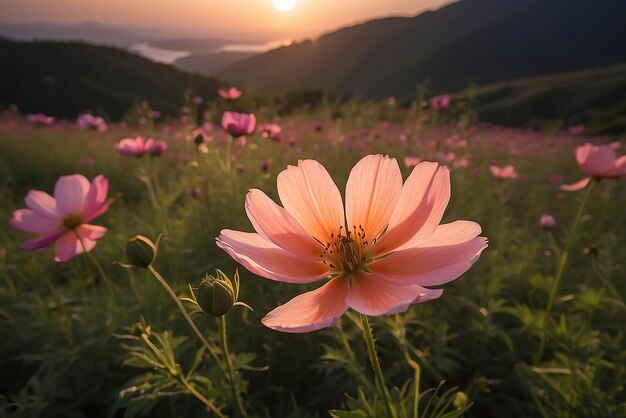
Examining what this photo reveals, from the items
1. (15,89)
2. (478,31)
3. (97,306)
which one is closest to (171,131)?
(97,306)

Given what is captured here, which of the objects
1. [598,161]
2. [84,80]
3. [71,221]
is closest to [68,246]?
[71,221]

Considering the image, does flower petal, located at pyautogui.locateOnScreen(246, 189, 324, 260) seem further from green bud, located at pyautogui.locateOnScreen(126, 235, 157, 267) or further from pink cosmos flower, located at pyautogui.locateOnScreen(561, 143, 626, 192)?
pink cosmos flower, located at pyautogui.locateOnScreen(561, 143, 626, 192)

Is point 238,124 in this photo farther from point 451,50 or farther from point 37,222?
point 451,50

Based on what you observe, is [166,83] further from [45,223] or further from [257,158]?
[45,223]

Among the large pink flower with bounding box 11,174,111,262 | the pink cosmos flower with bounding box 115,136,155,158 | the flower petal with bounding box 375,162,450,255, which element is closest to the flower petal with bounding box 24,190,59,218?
the large pink flower with bounding box 11,174,111,262

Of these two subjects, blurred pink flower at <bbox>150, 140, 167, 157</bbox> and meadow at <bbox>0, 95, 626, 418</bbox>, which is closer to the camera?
meadow at <bbox>0, 95, 626, 418</bbox>

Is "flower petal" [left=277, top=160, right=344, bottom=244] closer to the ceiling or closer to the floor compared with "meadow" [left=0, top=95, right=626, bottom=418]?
closer to the ceiling
